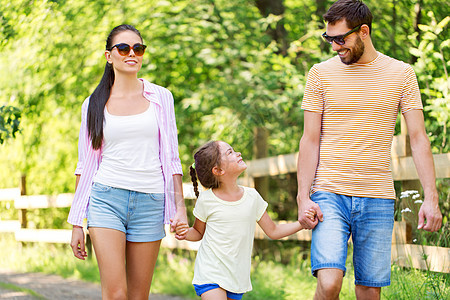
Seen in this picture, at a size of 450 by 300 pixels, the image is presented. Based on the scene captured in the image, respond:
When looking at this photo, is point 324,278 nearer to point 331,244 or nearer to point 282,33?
point 331,244

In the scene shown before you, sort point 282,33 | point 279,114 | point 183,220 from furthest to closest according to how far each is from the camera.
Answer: point 282,33 → point 279,114 → point 183,220

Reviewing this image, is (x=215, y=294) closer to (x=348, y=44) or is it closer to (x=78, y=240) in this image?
(x=78, y=240)

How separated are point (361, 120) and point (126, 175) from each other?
1293 millimetres

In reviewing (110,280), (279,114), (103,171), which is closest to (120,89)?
(103,171)

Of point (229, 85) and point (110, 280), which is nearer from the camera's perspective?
point (110, 280)

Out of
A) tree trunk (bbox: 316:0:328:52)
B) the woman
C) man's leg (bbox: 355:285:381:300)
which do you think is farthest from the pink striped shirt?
tree trunk (bbox: 316:0:328:52)

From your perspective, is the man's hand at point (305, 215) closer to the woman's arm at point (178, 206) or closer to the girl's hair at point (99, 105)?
the woman's arm at point (178, 206)

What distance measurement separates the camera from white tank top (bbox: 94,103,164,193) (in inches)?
142

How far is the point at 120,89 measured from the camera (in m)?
3.80

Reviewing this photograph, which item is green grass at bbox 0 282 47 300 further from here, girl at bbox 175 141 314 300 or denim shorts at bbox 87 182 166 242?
girl at bbox 175 141 314 300

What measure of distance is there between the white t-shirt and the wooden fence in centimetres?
122

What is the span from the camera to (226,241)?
3646 millimetres

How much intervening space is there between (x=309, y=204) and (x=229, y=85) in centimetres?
566

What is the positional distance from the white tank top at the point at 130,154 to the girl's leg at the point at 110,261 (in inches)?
10.7
